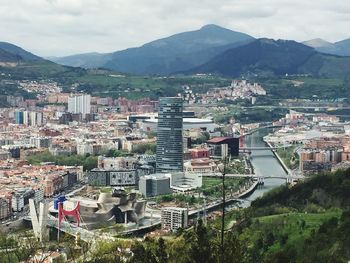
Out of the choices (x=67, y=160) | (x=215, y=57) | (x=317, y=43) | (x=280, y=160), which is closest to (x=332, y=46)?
(x=317, y=43)

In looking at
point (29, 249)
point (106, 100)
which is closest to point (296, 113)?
point (106, 100)

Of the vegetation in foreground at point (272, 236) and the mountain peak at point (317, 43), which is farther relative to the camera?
the mountain peak at point (317, 43)

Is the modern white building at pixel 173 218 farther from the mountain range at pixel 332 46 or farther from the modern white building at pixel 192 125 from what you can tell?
the mountain range at pixel 332 46

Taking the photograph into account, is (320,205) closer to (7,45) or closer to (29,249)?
(29,249)

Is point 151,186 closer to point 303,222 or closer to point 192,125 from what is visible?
point 303,222

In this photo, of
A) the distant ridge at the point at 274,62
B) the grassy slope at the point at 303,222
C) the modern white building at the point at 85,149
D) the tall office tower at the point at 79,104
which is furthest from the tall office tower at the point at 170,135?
the distant ridge at the point at 274,62

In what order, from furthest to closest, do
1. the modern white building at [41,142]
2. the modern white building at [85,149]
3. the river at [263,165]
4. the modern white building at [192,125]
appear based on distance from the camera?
the modern white building at [192,125], the modern white building at [41,142], the modern white building at [85,149], the river at [263,165]
